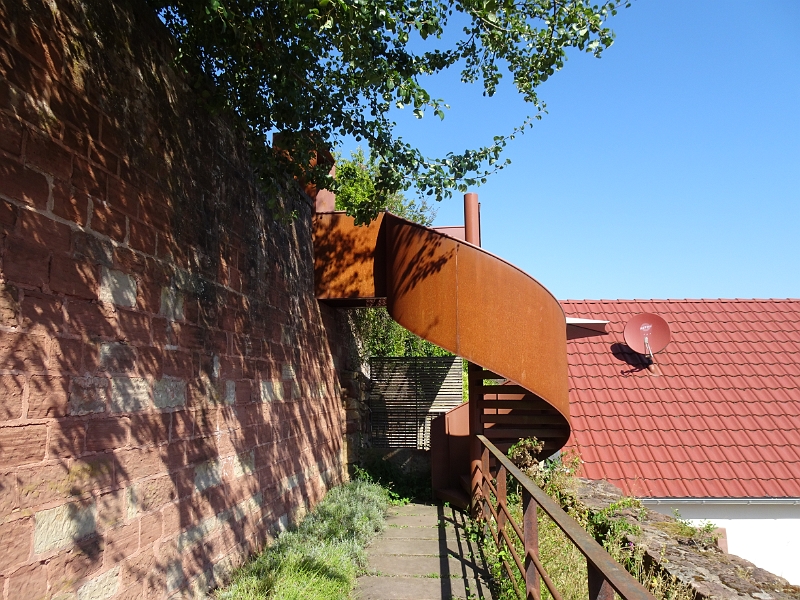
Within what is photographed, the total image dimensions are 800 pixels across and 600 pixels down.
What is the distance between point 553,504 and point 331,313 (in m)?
4.77

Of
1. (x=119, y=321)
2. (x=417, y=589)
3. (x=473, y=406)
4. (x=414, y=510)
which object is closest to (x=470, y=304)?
(x=473, y=406)

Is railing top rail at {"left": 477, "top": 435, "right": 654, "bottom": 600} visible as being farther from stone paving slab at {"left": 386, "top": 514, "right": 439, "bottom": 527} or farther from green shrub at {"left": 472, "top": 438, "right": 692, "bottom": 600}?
stone paving slab at {"left": 386, "top": 514, "right": 439, "bottom": 527}

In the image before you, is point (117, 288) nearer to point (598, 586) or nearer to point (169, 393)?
point (169, 393)

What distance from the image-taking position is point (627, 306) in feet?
30.7

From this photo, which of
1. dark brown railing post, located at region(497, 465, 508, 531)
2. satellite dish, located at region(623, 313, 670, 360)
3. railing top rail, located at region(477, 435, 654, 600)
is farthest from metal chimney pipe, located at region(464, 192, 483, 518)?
railing top rail, located at region(477, 435, 654, 600)

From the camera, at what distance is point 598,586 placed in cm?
154

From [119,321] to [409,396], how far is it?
6.45m

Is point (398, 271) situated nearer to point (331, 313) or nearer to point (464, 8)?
point (331, 313)

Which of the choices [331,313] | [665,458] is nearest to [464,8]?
[331,313]

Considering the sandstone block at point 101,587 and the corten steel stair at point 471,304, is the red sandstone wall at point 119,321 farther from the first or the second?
the corten steel stair at point 471,304

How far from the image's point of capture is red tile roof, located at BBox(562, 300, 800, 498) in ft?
21.7

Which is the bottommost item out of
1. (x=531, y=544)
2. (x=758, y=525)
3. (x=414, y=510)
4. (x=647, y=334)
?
(x=758, y=525)

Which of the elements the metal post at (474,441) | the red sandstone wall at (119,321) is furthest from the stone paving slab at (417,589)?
the metal post at (474,441)

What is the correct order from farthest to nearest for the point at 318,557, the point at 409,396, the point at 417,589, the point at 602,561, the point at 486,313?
the point at 409,396
the point at 486,313
the point at 318,557
the point at 417,589
the point at 602,561
